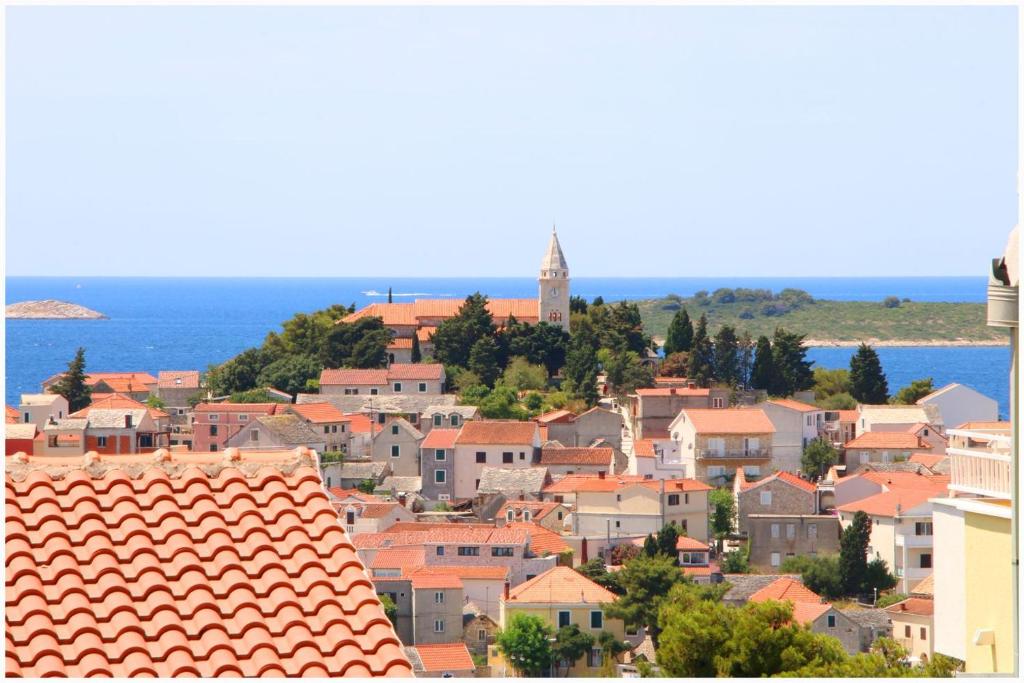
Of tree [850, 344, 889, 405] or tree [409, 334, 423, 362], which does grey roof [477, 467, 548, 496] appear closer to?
tree [850, 344, 889, 405]

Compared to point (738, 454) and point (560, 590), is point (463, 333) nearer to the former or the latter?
point (738, 454)

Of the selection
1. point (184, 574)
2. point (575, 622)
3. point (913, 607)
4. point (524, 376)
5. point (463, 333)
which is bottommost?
point (575, 622)

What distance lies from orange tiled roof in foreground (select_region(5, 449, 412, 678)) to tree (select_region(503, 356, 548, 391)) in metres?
49.2

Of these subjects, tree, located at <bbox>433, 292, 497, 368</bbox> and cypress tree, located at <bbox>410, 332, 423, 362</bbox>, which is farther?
cypress tree, located at <bbox>410, 332, 423, 362</bbox>

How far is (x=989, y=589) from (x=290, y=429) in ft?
138

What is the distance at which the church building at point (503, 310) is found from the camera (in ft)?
213

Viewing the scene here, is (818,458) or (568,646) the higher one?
(818,458)

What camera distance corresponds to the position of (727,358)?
5722 centimetres

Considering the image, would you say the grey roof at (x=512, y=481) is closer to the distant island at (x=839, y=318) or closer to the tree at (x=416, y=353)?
the tree at (x=416, y=353)

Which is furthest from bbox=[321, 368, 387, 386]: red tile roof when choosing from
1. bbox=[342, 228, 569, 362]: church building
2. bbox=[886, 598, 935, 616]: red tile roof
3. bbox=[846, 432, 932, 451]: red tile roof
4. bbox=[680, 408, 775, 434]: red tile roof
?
bbox=[886, 598, 935, 616]: red tile roof

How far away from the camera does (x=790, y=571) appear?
36.2 m

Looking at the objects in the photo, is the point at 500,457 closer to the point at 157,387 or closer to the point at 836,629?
the point at 836,629

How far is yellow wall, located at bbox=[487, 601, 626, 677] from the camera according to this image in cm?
3039

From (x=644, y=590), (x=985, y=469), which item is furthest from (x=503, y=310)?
(x=985, y=469)
